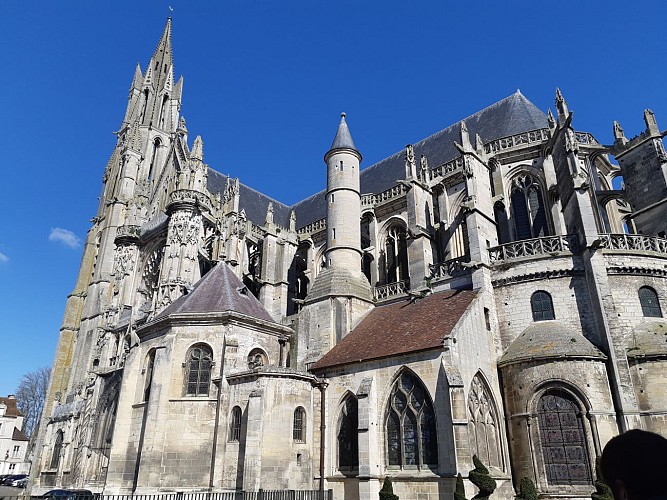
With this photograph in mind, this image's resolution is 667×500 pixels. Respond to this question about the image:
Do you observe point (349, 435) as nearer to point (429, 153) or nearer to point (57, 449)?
point (429, 153)

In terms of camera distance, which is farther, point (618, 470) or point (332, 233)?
point (332, 233)

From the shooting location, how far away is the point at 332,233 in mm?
23000

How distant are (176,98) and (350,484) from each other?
42.1 meters

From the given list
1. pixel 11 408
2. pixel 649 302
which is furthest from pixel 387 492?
pixel 11 408

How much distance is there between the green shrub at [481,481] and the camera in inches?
→ 475

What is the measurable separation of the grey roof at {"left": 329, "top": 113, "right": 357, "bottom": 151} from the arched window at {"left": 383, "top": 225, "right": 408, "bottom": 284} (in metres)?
4.93

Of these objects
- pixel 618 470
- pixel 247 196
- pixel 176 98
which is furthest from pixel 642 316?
pixel 176 98

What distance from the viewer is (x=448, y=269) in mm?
19562

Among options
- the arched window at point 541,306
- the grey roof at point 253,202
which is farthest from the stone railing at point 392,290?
the grey roof at point 253,202

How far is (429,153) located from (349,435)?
60.1 feet

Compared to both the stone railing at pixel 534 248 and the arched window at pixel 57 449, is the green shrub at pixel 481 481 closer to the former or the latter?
the stone railing at pixel 534 248

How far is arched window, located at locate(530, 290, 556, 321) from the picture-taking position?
1678cm

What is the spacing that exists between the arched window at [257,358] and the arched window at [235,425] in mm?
2572

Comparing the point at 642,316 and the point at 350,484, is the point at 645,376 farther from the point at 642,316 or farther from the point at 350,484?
the point at 350,484
